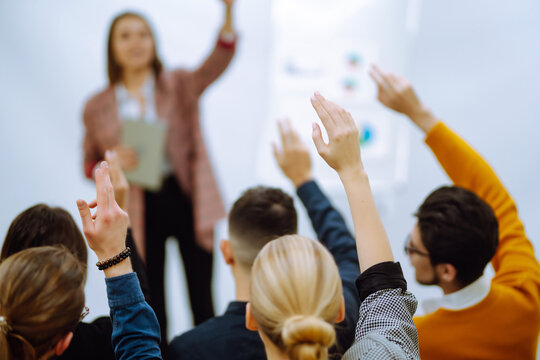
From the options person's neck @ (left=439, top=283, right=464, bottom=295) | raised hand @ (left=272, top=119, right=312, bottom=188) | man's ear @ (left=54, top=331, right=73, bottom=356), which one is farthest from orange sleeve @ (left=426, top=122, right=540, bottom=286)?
man's ear @ (left=54, top=331, right=73, bottom=356)

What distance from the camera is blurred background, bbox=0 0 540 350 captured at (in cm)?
226

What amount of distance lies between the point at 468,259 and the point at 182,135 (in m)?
1.34

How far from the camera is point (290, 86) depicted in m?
2.47

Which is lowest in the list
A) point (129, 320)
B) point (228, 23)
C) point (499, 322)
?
point (499, 322)

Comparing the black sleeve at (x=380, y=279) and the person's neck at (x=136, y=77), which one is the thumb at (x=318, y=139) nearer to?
the black sleeve at (x=380, y=279)

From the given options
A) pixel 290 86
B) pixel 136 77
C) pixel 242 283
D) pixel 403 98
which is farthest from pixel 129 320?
pixel 290 86

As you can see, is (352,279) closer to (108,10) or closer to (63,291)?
(63,291)

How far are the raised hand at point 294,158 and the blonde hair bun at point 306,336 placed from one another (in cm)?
69

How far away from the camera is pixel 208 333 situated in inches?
37.9

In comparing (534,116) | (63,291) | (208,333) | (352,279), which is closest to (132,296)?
(63,291)

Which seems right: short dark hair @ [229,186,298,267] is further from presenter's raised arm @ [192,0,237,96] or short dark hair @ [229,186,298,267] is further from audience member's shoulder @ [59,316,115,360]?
presenter's raised arm @ [192,0,237,96]

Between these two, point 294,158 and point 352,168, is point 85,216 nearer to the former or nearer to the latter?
point 352,168

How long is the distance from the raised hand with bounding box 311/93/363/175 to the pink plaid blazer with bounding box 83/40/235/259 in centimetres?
126

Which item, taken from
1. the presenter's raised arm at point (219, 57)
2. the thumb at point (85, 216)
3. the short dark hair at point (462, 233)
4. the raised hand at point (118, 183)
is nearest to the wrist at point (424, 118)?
the short dark hair at point (462, 233)
